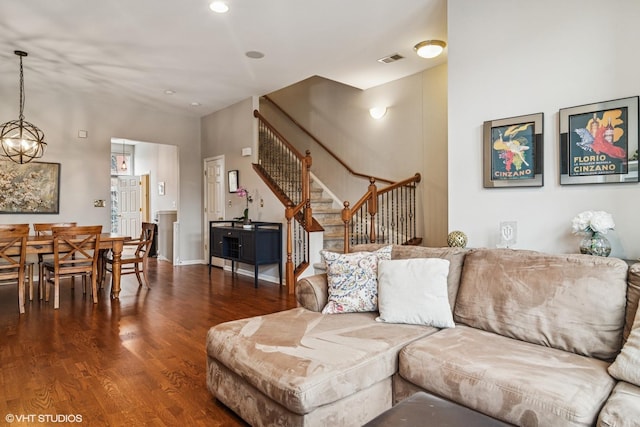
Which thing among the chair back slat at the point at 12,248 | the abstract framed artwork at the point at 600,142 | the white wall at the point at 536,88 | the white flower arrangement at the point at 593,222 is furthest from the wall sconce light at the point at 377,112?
the chair back slat at the point at 12,248

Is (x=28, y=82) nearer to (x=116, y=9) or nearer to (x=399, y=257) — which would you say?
(x=116, y=9)

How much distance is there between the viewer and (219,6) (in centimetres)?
354

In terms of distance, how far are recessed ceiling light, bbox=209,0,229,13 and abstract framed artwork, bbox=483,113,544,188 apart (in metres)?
2.57

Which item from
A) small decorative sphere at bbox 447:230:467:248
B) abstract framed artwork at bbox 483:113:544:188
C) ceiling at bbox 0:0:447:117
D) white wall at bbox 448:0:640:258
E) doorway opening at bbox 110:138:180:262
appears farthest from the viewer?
doorway opening at bbox 110:138:180:262

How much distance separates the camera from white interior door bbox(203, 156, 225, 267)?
23.6ft

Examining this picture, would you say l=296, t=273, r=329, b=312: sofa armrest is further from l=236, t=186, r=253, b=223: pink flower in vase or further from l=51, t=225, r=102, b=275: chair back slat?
l=236, t=186, r=253, b=223: pink flower in vase

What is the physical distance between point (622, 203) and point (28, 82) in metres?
7.18

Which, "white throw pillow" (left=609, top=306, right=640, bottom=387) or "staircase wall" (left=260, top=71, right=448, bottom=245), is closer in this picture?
"white throw pillow" (left=609, top=306, right=640, bottom=387)

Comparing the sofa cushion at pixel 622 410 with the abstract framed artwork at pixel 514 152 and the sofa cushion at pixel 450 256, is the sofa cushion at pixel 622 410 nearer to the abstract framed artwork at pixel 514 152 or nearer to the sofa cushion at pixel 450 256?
the sofa cushion at pixel 450 256

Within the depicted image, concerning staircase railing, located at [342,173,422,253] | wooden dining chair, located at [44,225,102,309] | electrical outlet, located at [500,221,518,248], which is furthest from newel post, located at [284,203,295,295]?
electrical outlet, located at [500,221,518,248]

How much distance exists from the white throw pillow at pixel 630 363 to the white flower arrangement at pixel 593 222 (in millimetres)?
1021

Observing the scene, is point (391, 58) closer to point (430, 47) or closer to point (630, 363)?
point (430, 47)

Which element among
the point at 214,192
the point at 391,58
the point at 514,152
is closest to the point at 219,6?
the point at 391,58

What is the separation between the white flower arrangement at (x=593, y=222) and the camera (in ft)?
8.11
